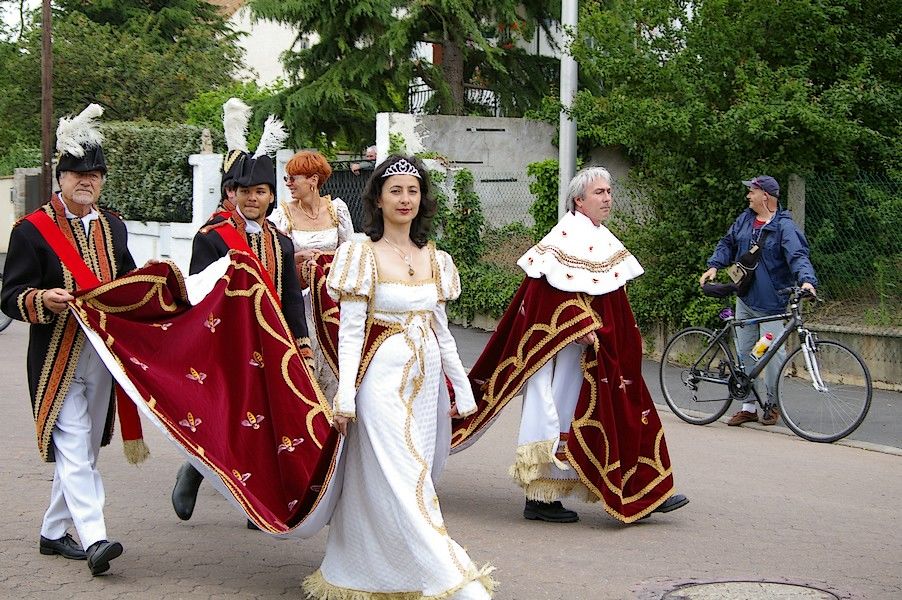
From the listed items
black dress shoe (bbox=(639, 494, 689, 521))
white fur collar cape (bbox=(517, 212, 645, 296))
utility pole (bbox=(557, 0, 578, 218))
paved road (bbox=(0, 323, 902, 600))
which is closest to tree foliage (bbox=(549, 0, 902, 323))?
utility pole (bbox=(557, 0, 578, 218))

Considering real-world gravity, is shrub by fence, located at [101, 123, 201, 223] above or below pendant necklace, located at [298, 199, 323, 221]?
above

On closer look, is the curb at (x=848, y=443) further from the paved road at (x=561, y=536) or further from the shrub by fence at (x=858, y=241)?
the shrub by fence at (x=858, y=241)

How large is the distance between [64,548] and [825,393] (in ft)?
19.8

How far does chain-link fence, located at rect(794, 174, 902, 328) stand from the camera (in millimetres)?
12422

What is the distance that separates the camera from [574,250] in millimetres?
7340

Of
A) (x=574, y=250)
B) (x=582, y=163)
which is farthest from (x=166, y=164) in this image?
(x=574, y=250)

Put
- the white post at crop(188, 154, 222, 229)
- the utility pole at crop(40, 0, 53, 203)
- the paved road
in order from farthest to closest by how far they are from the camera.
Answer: the utility pole at crop(40, 0, 53, 203)
the white post at crop(188, 154, 222, 229)
the paved road

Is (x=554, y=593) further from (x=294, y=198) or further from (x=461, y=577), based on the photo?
(x=294, y=198)

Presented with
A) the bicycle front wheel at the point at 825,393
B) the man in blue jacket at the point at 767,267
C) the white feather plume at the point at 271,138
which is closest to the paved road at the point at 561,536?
the bicycle front wheel at the point at 825,393

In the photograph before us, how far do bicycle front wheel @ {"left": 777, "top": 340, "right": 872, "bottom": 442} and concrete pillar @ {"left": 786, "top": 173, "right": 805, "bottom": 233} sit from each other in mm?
2894

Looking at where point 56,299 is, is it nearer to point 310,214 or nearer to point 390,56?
point 310,214

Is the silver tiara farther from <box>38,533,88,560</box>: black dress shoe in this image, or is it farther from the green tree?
the green tree

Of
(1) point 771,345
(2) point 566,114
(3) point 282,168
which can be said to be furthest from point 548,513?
(3) point 282,168

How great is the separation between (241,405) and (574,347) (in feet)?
6.84
